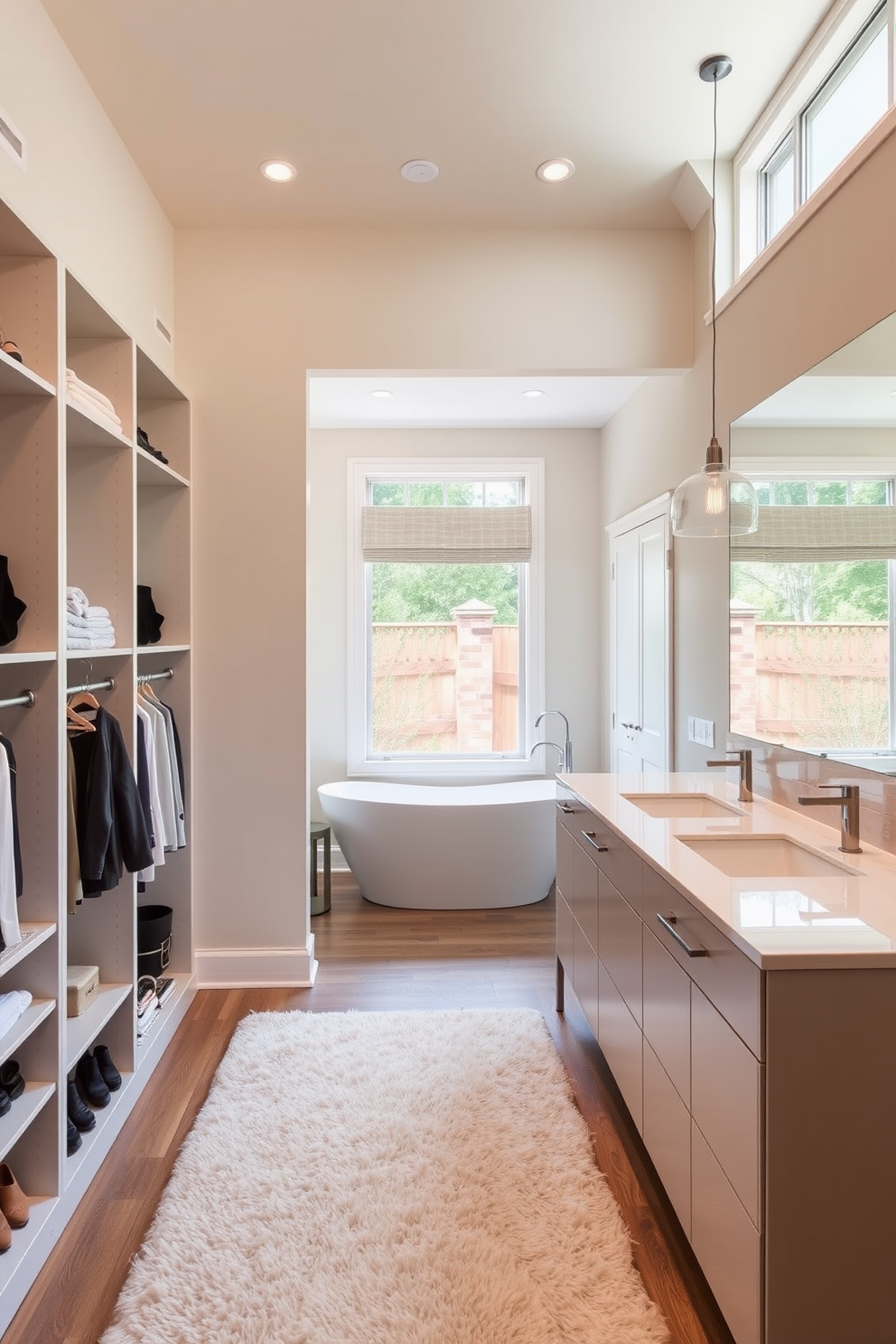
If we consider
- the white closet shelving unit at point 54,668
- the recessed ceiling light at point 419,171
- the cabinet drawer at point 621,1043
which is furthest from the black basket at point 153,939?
the recessed ceiling light at point 419,171

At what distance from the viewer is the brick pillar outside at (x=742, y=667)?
2.53m

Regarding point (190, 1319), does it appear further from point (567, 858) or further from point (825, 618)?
point (825, 618)

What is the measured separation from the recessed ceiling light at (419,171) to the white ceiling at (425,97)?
0.03m

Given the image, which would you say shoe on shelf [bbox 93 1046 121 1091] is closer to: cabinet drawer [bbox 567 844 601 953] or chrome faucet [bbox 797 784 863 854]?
cabinet drawer [bbox 567 844 601 953]

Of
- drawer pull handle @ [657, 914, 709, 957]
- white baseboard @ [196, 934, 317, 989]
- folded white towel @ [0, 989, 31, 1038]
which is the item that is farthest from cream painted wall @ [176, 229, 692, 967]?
drawer pull handle @ [657, 914, 709, 957]

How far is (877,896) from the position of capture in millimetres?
A: 1515

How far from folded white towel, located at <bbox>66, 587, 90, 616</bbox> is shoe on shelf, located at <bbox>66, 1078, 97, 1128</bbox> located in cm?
125

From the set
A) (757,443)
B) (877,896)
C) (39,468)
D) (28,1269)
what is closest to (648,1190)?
(877,896)

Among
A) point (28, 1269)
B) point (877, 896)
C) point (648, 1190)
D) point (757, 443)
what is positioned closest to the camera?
point (877, 896)

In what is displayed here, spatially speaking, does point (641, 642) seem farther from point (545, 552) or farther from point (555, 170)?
point (555, 170)

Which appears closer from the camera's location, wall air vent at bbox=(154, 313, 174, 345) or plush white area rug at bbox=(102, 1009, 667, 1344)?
plush white area rug at bbox=(102, 1009, 667, 1344)

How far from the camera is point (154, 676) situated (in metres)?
2.92

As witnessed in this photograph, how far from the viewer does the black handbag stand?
2.84 m

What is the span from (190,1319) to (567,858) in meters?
1.67
